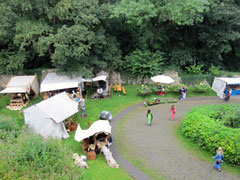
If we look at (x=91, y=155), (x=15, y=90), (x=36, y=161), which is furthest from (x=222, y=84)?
(x=15, y=90)

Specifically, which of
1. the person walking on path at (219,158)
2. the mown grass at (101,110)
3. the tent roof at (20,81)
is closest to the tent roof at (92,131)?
the mown grass at (101,110)

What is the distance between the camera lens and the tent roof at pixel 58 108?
13047 millimetres

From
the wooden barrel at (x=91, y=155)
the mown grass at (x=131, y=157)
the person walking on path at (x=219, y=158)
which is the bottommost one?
the mown grass at (x=131, y=157)

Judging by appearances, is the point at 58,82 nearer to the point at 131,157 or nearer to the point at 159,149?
the point at 131,157

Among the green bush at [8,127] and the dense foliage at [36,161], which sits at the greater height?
the dense foliage at [36,161]

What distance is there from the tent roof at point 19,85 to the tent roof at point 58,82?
142 cm

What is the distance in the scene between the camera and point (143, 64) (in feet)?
78.8

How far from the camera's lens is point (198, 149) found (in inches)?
477

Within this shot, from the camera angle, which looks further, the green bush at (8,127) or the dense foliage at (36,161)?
the green bush at (8,127)

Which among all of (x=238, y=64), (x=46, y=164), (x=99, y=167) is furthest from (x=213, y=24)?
(x=46, y=164)

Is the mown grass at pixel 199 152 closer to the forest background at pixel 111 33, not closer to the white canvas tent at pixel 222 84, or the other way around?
the white canvas tent at pixel 222 84

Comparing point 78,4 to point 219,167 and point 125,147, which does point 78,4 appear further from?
point 219,167

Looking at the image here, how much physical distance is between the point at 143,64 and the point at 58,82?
10.4m

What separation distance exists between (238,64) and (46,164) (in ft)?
113
